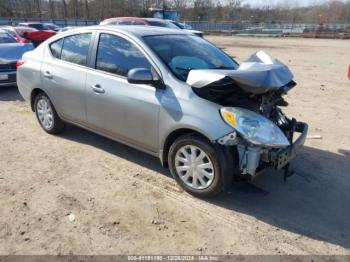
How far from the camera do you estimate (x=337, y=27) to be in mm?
44156

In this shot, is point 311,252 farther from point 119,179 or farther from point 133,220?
point 119,179

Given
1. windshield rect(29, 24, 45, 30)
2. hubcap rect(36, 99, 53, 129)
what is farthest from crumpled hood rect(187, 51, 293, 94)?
windshield rect(29, 24, 45, 30)

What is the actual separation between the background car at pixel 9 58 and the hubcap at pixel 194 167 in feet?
22.4

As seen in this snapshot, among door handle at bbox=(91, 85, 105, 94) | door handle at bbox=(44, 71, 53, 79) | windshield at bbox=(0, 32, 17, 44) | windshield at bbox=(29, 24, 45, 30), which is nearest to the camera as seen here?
door handle at bbox=(91, 85, 105, 94)

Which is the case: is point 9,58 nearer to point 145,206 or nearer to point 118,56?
point 118,56

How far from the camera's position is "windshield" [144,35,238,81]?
3.94m

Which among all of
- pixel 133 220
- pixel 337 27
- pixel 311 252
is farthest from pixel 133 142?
pixel 337 27

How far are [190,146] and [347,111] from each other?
5.00 m

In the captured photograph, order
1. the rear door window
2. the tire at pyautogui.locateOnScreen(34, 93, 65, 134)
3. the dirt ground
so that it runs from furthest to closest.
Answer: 1. the tire at pyautogui.locateOnScreen(34, 93, 65, 134)
2. the rear door window
3. the dirt ground

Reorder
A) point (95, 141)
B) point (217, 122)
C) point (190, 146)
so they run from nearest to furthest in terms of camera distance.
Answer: point (217, 122), point (190, 146), point (95, 141)

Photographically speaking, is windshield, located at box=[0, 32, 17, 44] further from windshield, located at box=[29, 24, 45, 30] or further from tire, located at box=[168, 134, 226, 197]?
windshield, located at box=[29, 24, 45, 30]

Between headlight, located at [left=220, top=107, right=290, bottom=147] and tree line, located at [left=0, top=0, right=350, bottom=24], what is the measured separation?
42.4 m

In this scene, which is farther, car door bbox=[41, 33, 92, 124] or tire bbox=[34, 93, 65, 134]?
tire bbox=[34, 93, 65, 134]

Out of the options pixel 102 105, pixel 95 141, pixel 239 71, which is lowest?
pixel 95 141
